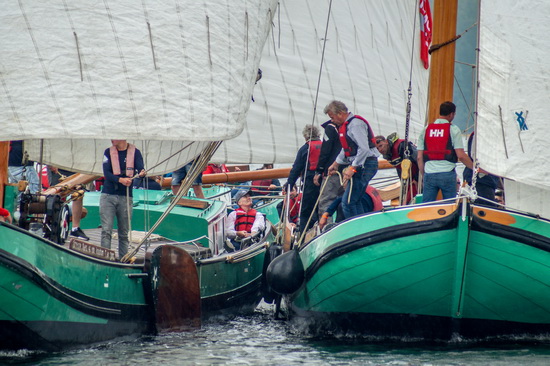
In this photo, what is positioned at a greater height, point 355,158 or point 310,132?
point 310,132

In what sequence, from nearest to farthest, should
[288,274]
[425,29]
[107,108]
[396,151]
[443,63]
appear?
[107,108]
[288,274]
[443,63]
[396,151]
[425,29]

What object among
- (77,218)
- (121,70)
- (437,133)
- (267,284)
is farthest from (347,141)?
(77,218)

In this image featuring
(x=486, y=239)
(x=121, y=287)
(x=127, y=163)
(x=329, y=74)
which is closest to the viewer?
(x=486, y=239)

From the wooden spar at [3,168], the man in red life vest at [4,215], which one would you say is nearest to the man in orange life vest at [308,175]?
the wooden spar at [3,168]

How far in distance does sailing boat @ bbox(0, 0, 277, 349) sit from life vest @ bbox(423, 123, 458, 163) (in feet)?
6.53

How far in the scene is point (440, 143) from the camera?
1021 centimetres

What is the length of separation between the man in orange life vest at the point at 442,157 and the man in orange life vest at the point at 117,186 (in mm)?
3178

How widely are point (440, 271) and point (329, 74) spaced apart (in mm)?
7327

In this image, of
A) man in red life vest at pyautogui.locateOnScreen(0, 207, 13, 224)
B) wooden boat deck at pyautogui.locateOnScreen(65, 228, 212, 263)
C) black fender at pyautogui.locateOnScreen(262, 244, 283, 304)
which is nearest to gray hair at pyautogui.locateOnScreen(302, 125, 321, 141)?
black fender at pyautogui.locateOnScreen(262, 244, 283, 304)

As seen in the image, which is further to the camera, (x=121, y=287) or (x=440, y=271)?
(x=121, y=287)

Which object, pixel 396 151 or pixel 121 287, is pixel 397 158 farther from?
pixel 121 287

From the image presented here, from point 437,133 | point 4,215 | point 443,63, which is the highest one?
point 443,63

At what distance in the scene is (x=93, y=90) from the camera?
382 inches

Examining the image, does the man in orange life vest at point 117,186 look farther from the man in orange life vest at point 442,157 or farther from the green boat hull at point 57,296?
the man in orange life vest at point 442,157
